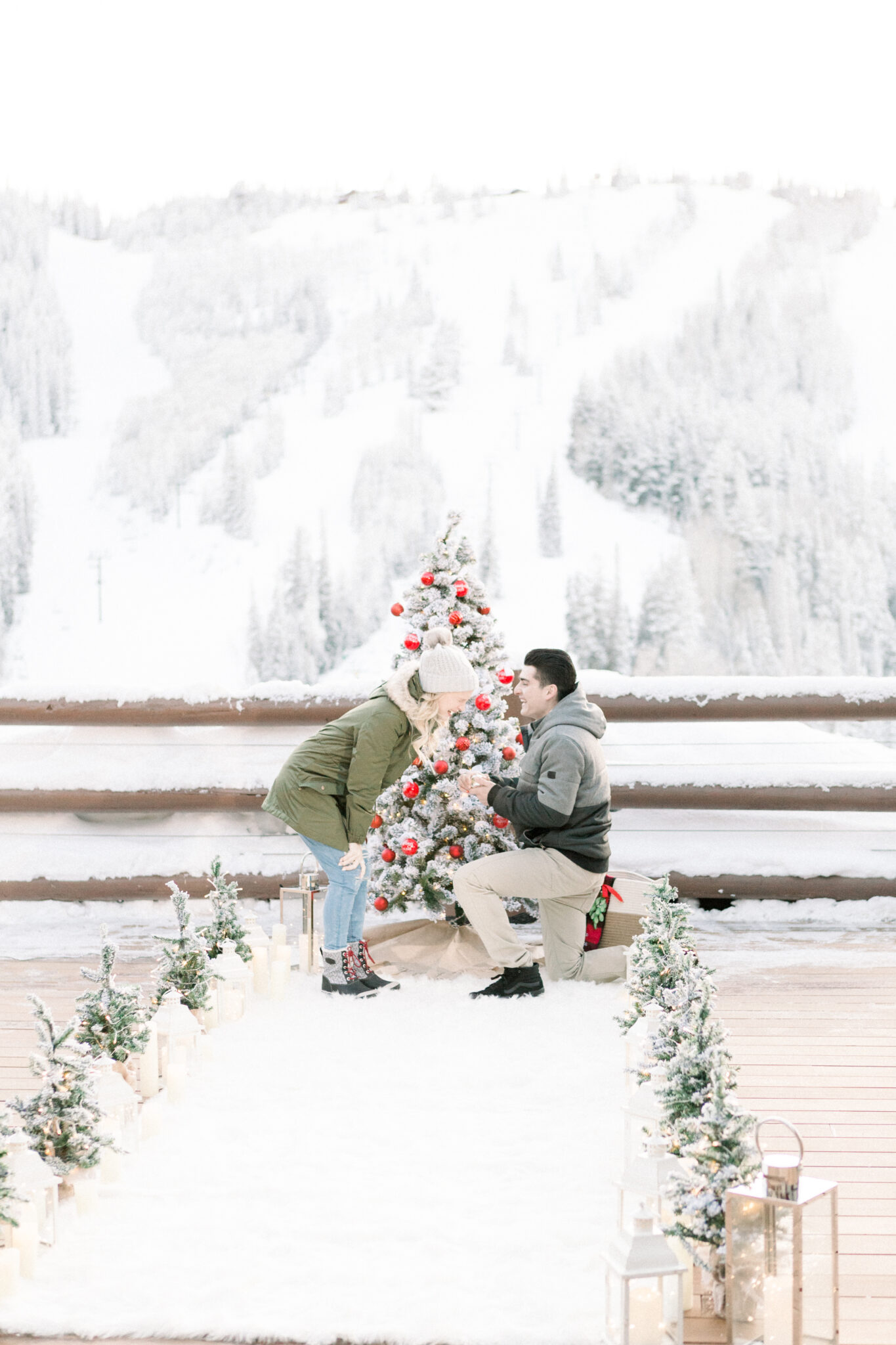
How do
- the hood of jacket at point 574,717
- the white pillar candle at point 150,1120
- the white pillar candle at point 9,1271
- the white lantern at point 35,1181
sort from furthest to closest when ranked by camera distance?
1. the hood of jacket at point 574,717
2. the white pillar candle at point 150,1120
3. the white lantern at point 35,1181
4. the white pillar candle at point 9,1271

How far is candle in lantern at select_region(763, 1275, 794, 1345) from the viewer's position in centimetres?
193

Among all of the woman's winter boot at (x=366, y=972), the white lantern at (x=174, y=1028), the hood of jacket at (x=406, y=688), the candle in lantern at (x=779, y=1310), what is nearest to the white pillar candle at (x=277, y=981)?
the woman's winter boot at (x=366, y=972)

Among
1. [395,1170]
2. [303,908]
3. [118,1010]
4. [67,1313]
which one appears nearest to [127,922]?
[303,908]

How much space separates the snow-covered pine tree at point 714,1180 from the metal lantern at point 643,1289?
122 mm

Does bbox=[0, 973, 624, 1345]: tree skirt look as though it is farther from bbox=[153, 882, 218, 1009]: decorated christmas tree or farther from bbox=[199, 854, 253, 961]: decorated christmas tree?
bbox=[199, 854, 253, 961]: decorated christmas tree

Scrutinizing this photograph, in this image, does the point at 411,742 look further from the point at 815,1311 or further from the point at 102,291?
the point at 102,291

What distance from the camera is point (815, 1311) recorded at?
1.95 metres

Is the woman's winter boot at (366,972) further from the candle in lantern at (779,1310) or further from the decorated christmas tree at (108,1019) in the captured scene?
the candle in lantern at (779,1310)

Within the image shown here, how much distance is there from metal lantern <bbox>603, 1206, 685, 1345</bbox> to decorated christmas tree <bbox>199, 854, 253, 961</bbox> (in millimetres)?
2475

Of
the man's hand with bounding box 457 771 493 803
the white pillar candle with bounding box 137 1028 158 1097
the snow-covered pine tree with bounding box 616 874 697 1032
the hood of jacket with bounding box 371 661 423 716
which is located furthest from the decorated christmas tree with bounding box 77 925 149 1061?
the man's hand with bounding box 457 771 493 803

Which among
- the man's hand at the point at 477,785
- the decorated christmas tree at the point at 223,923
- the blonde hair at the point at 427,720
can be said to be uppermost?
the blonde hair at the point at 427,720

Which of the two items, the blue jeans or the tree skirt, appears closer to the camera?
the tree skirt

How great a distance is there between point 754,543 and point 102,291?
1897cm

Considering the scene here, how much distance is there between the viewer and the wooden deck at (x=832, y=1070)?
7.84 ft
